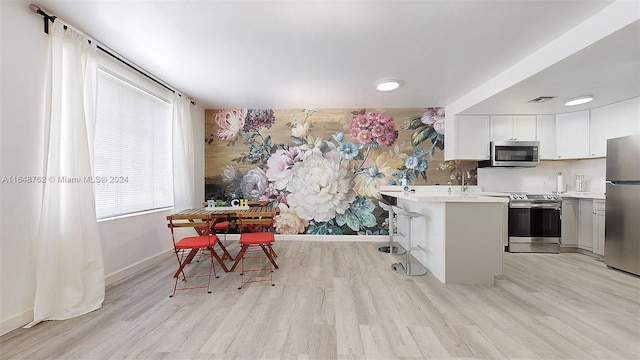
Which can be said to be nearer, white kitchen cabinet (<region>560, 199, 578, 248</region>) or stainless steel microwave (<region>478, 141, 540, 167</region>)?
white kitchen cabinet (<region>560, 199, 578, 248</region>)

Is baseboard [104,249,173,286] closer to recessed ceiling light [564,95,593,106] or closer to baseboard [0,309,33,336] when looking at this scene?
A: baseboard [0,309,33,336]

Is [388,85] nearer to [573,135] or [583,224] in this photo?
[573,135]

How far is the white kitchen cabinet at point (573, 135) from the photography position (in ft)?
12.8

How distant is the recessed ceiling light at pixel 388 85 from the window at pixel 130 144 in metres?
3.22

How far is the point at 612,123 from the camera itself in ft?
11.8

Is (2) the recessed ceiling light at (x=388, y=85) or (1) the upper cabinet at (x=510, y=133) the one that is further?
(1) the upper cabinet at (x=510, y=133)

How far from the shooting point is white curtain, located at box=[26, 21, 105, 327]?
1967 millimetres

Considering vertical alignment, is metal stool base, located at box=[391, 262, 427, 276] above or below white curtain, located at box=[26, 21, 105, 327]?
below

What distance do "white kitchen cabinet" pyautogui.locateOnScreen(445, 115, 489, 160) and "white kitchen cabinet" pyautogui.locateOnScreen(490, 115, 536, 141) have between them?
5.3 inches

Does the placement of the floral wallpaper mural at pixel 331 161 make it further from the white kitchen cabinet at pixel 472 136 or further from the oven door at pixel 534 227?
the oven door at pixel 534 227

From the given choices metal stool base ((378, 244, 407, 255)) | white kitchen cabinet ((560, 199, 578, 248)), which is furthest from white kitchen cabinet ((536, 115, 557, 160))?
metal stool base ((378, 244, 407, 255))

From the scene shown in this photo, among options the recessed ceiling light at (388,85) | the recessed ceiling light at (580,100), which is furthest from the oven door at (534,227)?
the recessed ceiling light at (388,85)

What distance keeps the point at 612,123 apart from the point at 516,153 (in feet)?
4.03

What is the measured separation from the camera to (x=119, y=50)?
8.46 ft
